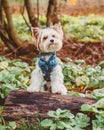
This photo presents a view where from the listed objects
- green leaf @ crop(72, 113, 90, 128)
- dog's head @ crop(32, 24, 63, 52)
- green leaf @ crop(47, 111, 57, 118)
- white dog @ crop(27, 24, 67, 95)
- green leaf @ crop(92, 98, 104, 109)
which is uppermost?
dog's head @ crop(32, 24, 63, 52)

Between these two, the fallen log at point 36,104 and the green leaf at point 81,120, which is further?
the fallen log at point 36,104

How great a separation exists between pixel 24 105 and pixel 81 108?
1.98ft

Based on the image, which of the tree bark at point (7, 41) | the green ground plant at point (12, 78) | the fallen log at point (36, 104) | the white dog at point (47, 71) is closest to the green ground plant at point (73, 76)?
the green ground plant at point (12, 78)

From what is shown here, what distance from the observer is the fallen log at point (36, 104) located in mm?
5031

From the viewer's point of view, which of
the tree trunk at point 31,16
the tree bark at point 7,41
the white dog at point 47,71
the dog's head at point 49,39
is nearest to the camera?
the dog's head at point 49,39

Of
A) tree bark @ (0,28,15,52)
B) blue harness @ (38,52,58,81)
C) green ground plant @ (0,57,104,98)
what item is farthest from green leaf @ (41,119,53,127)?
tree bark @ (0,28,15,52)

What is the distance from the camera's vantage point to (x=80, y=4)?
18703 mm

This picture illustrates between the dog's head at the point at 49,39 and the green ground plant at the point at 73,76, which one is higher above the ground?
the dog's head at the point at 49,39

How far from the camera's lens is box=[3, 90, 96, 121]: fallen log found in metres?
5.03

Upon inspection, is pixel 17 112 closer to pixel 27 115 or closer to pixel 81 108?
Answer: pixel 27 115

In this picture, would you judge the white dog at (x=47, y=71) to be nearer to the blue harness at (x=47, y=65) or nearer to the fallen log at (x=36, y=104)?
the blue harness at (x=47, y=65)

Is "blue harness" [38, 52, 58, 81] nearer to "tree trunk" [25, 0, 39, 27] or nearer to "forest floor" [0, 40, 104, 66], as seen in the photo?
"forest floor" [0, 40, 104, 66]

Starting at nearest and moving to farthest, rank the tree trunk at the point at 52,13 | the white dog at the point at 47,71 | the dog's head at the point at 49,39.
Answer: the dog's head at the point at 49,39 < the white dog at the point at 47,71 < the tree trunk at the point at 52,13

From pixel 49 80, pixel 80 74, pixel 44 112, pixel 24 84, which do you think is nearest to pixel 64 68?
pixel 80 74
